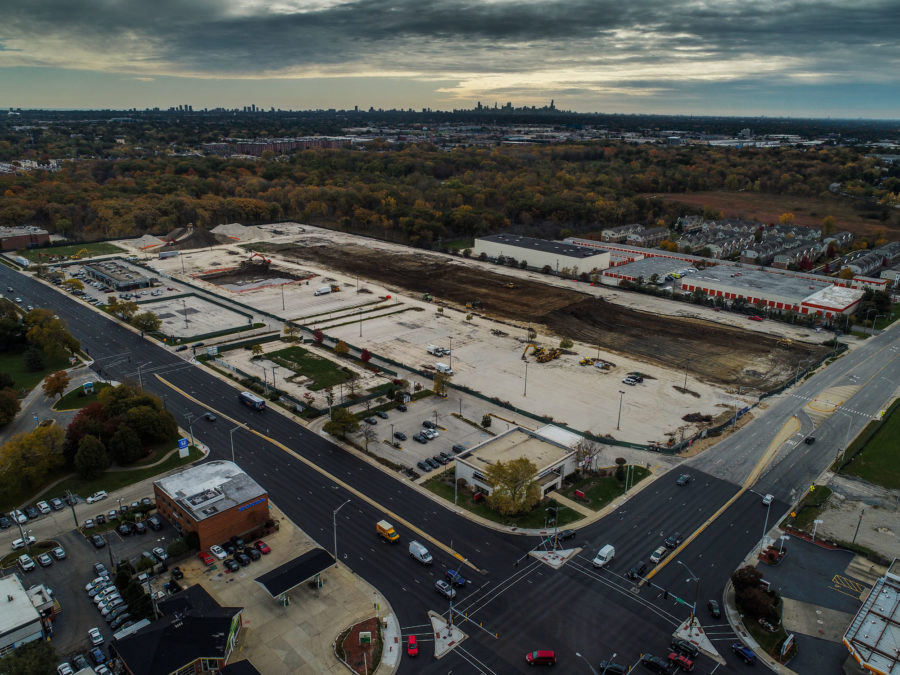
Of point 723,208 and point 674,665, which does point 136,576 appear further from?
point 723,208

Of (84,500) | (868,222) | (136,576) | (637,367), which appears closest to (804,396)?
(637,367)

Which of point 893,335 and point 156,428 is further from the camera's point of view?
point 893,335

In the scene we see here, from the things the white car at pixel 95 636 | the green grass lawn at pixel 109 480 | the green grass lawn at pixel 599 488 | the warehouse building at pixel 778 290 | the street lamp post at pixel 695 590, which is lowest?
the street lamp post at pixel 695 590

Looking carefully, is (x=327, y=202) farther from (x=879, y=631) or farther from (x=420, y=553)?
(x=879, y=631)

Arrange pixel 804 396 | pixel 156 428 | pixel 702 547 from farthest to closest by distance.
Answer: pixel 804 396
pixel 156 428
pixel 702 547

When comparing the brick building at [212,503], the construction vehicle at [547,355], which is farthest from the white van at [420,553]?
the construction vehicle at [547,355]

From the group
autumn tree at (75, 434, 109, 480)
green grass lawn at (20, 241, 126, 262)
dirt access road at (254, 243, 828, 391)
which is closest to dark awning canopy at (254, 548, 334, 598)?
autumn tree at (75, 434, 109, 480)

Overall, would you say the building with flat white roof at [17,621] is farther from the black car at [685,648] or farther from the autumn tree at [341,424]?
the black car at [685,648]
